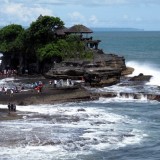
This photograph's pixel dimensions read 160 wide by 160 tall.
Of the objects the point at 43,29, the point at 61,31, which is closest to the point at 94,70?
the point at 43,29

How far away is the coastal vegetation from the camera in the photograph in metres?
84.9

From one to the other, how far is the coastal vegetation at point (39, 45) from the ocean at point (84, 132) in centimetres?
2633

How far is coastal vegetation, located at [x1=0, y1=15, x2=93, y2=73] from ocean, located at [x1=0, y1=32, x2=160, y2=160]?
86.4 ft

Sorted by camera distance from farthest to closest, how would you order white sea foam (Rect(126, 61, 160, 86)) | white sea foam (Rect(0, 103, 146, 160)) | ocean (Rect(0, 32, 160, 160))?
white sea foam (Rect(126, 61, 160, 86)) < white sea foam (Rect(0, 103, 146, 160)) < ocean (Rect(0, 32, 160, 160))

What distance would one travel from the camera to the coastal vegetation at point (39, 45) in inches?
3342

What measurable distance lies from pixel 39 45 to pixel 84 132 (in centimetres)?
4629

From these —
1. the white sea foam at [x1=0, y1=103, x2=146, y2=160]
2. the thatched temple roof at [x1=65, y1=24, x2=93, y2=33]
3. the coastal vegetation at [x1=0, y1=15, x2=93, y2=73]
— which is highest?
the thatched temple roof at [x1=65, y1=24, x2=93, y2=33]

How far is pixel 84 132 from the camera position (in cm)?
4344

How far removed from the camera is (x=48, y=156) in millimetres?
36281

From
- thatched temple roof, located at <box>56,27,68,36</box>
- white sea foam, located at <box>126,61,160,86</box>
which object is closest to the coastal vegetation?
thatched temple roof, located at <box>56,27,68,36</box>

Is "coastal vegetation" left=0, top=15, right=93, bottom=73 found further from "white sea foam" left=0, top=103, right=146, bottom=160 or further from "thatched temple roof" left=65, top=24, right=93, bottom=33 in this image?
"white sea foam" left=0, top=103, right=146, bottom=160

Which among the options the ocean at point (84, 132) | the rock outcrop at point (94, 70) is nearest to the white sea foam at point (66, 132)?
the ocean at point (84, 132)

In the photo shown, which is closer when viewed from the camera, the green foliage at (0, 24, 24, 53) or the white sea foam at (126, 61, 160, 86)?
the white sea foam at (126, 61, 160, 86)

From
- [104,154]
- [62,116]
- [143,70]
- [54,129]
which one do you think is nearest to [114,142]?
[104,154]
